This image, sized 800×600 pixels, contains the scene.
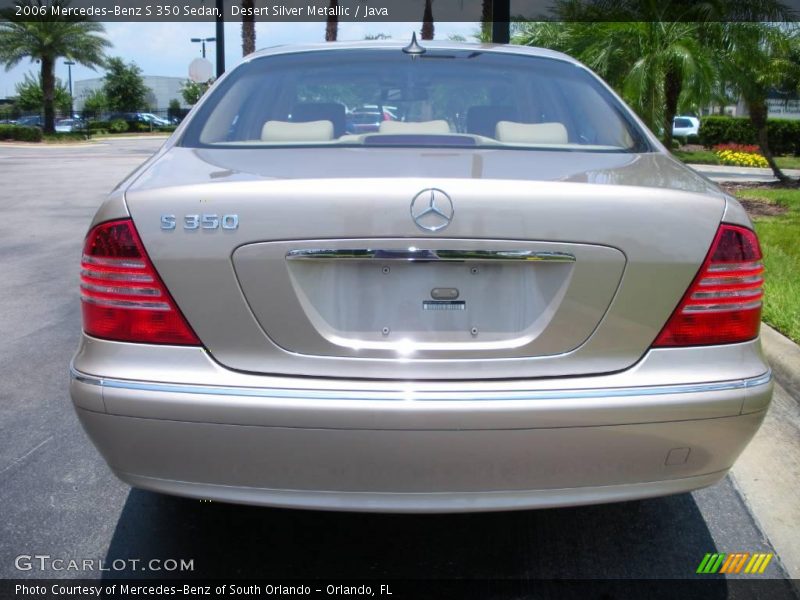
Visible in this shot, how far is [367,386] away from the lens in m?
2.19

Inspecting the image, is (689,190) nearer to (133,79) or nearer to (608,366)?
(608,366)

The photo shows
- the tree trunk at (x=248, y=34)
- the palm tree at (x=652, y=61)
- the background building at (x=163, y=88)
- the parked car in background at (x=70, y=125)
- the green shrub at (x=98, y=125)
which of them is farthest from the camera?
the background building at (x=163, y=88)

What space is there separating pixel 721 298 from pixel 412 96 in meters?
1.77

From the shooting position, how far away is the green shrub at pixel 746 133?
30.7 meters

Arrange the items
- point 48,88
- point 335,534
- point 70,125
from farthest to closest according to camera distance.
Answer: point 70,125
point 48,88
point 335,534

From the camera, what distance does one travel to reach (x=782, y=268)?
662 cm

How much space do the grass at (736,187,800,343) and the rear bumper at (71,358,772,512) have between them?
2.88 meters

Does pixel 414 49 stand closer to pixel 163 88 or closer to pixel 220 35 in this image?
pixel 220 35

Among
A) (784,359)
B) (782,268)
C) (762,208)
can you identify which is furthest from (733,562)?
(762,208)

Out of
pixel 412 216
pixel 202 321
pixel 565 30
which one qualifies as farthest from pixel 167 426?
pixel 565 30

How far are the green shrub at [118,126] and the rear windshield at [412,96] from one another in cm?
5462

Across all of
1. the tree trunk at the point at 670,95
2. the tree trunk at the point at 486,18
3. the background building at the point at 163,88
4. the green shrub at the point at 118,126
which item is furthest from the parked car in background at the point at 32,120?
the tree trunk at the point at 670,95

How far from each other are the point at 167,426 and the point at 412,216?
840 mm

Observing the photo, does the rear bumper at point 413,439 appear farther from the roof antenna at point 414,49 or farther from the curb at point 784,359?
the curb at point 784,359
